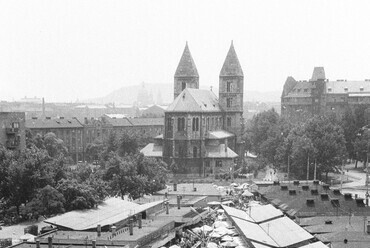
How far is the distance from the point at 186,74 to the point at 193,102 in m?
14.5

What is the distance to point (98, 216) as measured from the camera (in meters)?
50.5

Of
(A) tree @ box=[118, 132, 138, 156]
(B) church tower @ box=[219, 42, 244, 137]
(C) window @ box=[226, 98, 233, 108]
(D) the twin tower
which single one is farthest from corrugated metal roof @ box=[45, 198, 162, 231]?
(D) the twin tower

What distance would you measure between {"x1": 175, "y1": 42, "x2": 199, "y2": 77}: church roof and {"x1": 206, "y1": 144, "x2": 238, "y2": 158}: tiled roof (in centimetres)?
1937

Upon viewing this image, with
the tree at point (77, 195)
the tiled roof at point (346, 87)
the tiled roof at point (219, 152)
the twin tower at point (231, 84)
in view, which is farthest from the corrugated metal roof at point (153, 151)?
the tiled roof at point (346, 87)

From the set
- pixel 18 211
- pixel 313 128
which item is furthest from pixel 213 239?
pixel 313 128

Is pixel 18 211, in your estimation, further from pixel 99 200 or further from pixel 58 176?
pixel 99 200

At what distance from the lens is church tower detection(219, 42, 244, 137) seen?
371ft

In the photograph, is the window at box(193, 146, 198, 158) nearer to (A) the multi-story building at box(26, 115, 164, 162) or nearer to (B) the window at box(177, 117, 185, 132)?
(B) the window at box(177, 117, 185, 132)

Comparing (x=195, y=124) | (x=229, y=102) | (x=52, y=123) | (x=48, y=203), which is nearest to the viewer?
(x=48, y=203)

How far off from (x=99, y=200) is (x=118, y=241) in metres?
15.3

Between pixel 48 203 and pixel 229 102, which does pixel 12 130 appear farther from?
pixel 229 102

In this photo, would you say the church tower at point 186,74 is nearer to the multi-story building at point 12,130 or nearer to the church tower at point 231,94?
the church tower at point 231,94

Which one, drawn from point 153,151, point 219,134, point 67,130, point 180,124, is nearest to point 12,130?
point 153,151

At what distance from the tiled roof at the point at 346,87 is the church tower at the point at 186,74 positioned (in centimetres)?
4182
